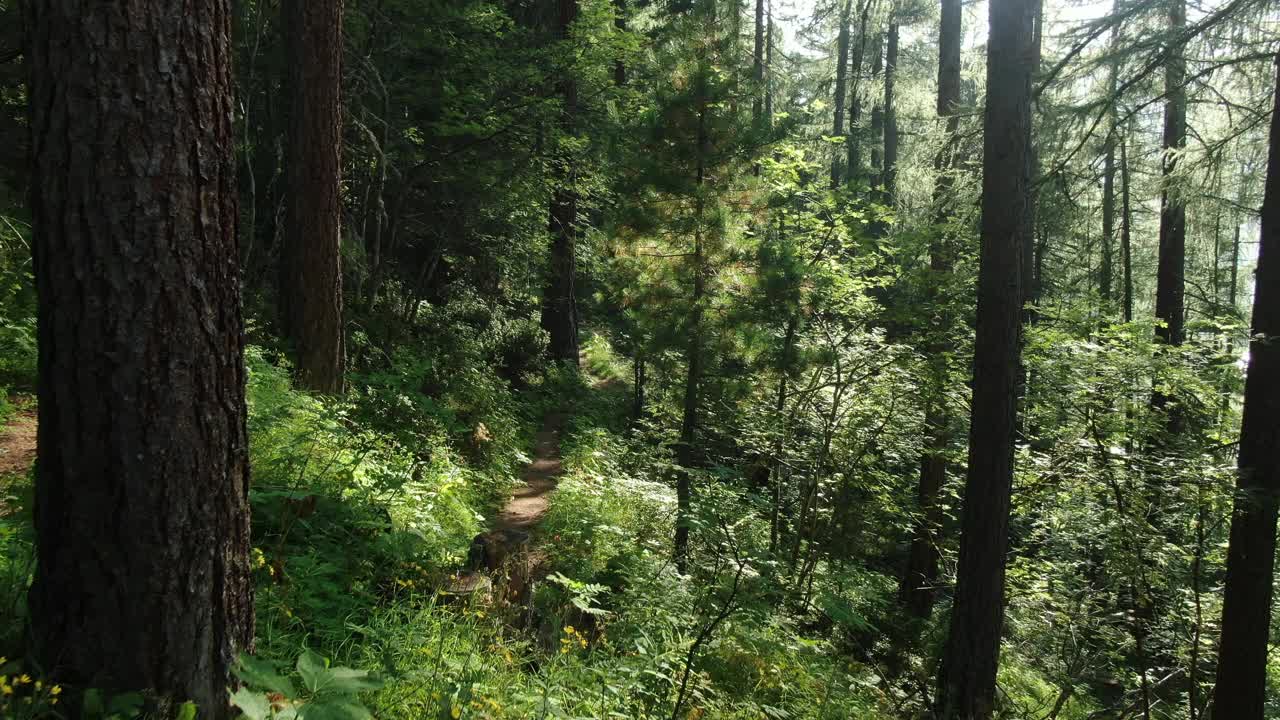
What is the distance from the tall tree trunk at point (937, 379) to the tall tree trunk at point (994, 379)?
7.64 feet

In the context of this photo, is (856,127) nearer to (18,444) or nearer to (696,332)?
(696,332)

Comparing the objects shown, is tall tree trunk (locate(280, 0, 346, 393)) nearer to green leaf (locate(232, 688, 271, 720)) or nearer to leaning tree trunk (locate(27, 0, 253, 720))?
leaning tree trunk (locate(27, 0, 253, 720))

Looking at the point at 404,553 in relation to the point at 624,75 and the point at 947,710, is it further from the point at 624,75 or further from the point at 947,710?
the point at 624,75

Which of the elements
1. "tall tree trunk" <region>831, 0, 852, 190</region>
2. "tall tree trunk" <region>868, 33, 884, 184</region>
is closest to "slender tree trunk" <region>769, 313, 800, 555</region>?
"tall tree trunk" <region>831, 0, 852, 190</region>

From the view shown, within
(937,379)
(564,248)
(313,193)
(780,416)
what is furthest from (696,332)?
(564,248)

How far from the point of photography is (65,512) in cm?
199

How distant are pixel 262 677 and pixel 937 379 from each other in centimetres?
749

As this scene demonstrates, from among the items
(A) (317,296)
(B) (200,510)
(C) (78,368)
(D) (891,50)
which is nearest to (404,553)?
(B) (200,510)

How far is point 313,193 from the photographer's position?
21.9 feet

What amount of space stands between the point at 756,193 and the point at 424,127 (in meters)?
6.51

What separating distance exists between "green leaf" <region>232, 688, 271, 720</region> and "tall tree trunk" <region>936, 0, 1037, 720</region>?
16.8 feet

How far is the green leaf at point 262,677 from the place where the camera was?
2.02m

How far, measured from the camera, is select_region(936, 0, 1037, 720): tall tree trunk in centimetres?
530

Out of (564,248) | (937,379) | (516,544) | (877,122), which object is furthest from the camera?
(877,122)
